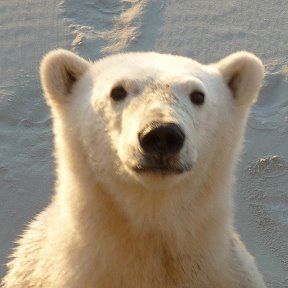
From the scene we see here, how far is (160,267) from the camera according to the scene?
3371 mm

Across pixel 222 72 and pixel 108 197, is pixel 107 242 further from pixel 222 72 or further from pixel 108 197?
pixel 222 72

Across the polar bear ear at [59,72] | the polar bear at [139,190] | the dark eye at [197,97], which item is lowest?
the polar bear at [139,190]

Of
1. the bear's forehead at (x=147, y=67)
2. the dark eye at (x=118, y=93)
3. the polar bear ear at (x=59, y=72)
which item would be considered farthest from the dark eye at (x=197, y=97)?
the polar bear ear at (x=59, y=72)

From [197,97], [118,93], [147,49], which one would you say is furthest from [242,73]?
[147,49]

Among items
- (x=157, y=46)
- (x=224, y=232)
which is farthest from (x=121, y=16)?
(x=224, y=232)

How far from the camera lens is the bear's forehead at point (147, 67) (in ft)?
11.1

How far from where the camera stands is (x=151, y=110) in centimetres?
302

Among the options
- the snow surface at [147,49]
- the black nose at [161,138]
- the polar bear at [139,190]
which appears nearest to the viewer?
the black nose at [161,138]

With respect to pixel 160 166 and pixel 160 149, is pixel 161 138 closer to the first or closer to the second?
pixel 160 149

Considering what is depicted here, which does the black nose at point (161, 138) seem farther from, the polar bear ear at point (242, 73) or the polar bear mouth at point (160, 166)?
the polar bear ear at point (242, 73)

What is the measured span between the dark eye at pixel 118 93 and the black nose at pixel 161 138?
43 cm

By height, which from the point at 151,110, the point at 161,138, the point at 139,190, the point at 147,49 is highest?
the point at 147,49

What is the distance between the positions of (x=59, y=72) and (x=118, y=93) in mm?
460

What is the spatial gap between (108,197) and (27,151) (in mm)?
2822
